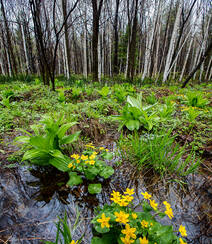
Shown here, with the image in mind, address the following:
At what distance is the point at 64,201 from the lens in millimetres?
1182

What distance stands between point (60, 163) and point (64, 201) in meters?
0.34

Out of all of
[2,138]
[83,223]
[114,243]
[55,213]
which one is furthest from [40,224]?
[2,138]

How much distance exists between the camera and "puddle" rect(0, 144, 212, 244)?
0.96 meters

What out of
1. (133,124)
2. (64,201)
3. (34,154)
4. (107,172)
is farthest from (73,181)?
(133,124)

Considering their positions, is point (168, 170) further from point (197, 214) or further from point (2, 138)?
point (2, 138)

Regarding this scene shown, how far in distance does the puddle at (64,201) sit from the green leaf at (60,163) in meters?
0.14

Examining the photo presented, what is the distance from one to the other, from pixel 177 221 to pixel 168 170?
0.48 meters

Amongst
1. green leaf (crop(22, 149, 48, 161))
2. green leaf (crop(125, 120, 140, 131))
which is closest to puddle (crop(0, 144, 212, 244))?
green leaf (crop(22, 149, 48, 161))

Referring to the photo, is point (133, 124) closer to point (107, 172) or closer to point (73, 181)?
point (107, 172)

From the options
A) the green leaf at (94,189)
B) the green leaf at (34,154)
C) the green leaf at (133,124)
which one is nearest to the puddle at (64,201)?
the green leaf at (94,189)

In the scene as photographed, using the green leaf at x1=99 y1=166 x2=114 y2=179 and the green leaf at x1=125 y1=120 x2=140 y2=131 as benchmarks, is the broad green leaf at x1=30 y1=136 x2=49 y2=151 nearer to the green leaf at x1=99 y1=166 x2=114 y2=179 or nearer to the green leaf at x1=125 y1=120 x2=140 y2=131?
the green leaf at x1=99 y1=166 x2=114 y2=179

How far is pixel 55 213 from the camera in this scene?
1.08 meters

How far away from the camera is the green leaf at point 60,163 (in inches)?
52.7

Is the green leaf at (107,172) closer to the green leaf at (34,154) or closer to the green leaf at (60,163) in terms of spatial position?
the green leaf at (60,163)
